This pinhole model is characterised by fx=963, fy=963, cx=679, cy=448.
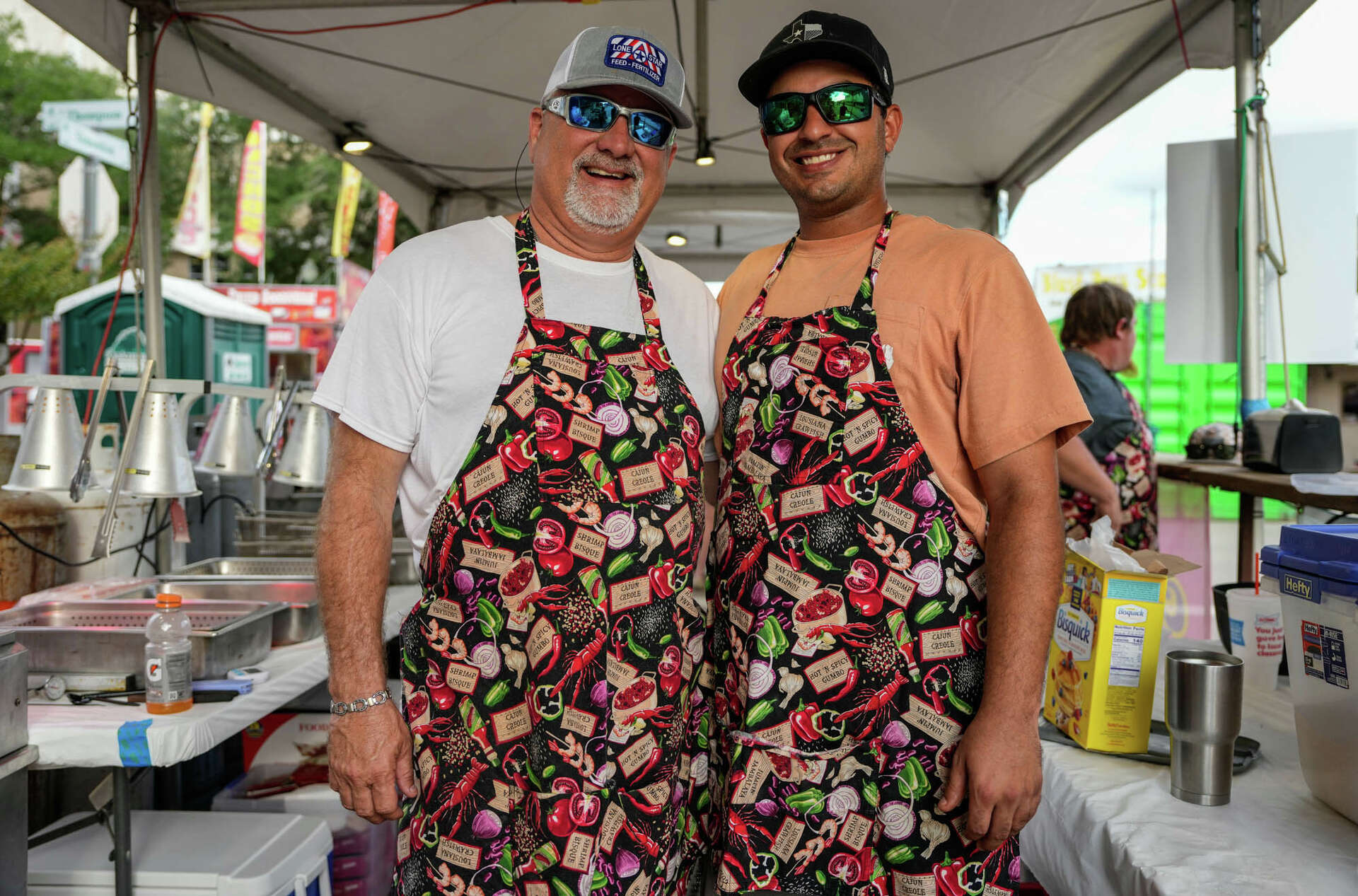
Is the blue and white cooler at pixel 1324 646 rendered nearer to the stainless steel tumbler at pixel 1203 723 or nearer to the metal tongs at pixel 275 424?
the stainless steel tumbler at pixel 1203 723

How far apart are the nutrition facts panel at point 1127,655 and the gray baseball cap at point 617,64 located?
4.16 ft

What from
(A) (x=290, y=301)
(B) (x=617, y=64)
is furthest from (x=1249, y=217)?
(A) (x=290, y=301)

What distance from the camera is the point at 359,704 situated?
1.57 metres

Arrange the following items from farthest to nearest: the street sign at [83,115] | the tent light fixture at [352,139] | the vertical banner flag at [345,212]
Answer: the vertical banner flag at [345,212], the street sign at [83,115], the tent light fixture at [352,139]

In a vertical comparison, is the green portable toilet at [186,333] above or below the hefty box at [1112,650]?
above

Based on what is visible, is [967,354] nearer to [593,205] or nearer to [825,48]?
[825,48]

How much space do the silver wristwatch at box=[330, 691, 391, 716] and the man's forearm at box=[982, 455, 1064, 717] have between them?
0.97 m

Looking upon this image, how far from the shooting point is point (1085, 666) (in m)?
1.72

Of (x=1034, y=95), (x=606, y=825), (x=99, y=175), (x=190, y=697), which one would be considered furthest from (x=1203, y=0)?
(x=99, y=175)

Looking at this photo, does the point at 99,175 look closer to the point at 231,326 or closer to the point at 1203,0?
the point at 231,326

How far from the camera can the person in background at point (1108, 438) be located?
359 cm

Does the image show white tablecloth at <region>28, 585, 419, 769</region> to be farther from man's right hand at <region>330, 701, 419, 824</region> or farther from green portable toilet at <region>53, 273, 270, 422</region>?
green portable toilet at <region>53, 273, 270, 422</region>

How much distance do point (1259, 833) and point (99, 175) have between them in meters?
18.7

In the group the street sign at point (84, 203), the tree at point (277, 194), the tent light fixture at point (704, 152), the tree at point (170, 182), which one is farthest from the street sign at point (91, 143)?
the tent light fixture at point (704, 152)
